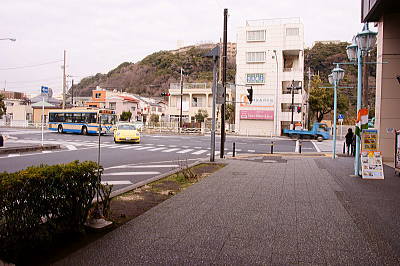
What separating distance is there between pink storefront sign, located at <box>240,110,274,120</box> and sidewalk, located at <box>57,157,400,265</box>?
4392cm

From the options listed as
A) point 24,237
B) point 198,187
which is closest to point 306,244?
point 24,237

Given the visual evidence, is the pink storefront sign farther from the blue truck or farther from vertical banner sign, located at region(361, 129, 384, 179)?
vertical banner sign, located at region(361, 129, 384, 179)

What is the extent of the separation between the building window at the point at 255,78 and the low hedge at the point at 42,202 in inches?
1966

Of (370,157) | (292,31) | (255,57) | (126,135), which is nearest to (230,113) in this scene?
(255,57)

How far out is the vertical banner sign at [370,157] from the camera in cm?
1141

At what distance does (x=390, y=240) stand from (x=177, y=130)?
4718cm

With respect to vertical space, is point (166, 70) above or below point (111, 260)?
above

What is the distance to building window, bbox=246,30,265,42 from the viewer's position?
5313cm

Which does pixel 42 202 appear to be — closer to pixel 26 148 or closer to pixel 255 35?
pixel 26 148

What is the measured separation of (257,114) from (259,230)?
4835 centimetres

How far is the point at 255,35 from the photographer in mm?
53656

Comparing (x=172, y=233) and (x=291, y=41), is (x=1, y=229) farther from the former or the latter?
(x=291, y=41)

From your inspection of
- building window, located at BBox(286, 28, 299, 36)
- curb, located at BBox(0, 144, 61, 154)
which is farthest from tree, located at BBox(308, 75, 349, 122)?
curb, located at BBox(0, 144, 61, 154)

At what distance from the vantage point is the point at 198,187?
8.93 metres
